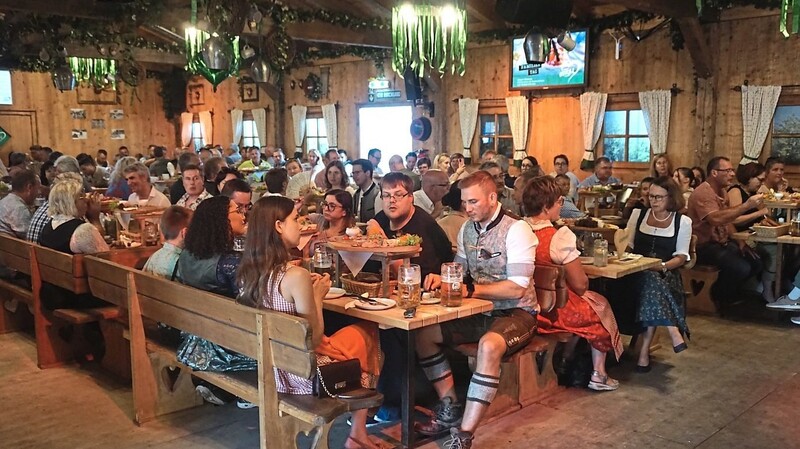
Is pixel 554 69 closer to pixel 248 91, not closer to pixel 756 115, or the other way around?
pixel 756 115

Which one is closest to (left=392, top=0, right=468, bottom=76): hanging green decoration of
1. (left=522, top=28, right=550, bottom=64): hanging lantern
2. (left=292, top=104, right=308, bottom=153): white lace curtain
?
(left=522, top=28, right=550, bottom=64): hanging lantern

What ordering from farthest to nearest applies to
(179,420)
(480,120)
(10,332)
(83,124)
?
(83,124)
(480,120)
(10,332)
(179,420)

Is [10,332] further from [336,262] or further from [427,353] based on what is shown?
[427,353]

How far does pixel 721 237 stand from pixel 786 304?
2.45ft

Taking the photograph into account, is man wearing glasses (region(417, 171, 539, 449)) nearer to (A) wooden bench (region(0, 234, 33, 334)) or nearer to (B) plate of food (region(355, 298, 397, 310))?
(B) plate of food (region(355, 298, 397, 310))

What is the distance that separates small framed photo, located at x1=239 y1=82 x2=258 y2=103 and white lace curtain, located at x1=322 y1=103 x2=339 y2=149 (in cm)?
223

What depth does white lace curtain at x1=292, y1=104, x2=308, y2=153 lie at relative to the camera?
555 inches


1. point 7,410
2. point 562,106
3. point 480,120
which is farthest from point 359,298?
point 480,120

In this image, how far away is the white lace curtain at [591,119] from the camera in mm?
9836

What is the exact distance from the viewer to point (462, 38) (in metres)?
6.06

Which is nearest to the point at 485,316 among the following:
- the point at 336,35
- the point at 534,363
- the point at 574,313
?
the point at 534,363

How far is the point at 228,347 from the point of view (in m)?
3.06

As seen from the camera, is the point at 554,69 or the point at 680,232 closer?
the point at 680,232

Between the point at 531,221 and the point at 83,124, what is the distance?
14.5m
